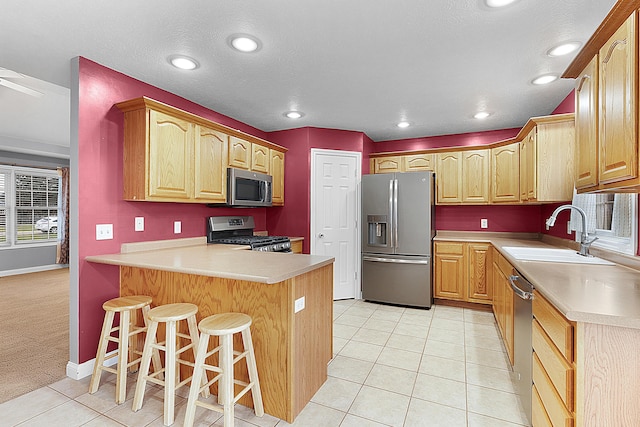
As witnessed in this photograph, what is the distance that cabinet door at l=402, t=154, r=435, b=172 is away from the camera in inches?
175

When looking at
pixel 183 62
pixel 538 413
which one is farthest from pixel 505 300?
pixel 183 62

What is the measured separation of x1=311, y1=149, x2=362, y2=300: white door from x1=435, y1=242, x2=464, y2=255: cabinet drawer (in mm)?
1059

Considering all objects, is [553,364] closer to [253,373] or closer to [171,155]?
[253,373]

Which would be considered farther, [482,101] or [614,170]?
[482,101]

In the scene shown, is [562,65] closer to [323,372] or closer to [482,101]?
[482,101]

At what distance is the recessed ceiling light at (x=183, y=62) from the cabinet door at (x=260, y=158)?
1275mm

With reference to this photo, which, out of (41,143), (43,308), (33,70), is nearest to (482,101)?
(33,70)

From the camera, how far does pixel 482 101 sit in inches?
127

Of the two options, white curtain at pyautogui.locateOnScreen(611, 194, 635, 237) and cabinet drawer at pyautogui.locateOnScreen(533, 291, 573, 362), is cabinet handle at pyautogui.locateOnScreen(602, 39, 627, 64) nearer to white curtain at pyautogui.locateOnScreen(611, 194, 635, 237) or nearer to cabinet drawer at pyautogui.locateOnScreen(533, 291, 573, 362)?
white curtain at pyautogui.locateOnScreen(611, 194, 635, 237)

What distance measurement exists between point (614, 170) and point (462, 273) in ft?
9.11

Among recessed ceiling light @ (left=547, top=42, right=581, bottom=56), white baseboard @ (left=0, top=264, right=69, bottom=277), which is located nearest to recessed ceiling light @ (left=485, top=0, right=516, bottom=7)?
recessed ceiling light @ (left=547, top=42, right=581, bottom=56)

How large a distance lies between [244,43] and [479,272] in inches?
140

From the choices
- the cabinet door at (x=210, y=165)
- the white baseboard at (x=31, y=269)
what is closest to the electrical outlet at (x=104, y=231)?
the cabinet door at (x=210, y=165)

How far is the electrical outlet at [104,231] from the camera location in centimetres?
242
